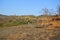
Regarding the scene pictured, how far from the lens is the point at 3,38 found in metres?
8.99

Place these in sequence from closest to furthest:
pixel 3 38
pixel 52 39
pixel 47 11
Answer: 1. pixel 52 39
2. pixel 3 38
3. pixel 47 11

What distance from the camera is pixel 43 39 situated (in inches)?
324

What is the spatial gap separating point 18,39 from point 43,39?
126 centimetres

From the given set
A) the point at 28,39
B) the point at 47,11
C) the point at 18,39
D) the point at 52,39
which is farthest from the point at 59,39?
the point at 47,11

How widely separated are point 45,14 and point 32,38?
1001 inches

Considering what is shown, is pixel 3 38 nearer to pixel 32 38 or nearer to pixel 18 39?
pixel 18 39

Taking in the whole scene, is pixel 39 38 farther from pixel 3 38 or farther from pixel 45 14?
pixel 45 14

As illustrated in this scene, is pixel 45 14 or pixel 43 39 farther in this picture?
pixel 45 14

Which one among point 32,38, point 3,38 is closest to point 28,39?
point 32,38

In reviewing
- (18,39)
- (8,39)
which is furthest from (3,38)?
(18,39)

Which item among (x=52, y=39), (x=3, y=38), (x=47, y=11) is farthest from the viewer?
(x=47, y=11)

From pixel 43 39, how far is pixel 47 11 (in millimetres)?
25161

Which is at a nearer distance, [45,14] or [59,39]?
[59,39]

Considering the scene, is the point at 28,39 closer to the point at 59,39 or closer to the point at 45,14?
the point at 59,39
